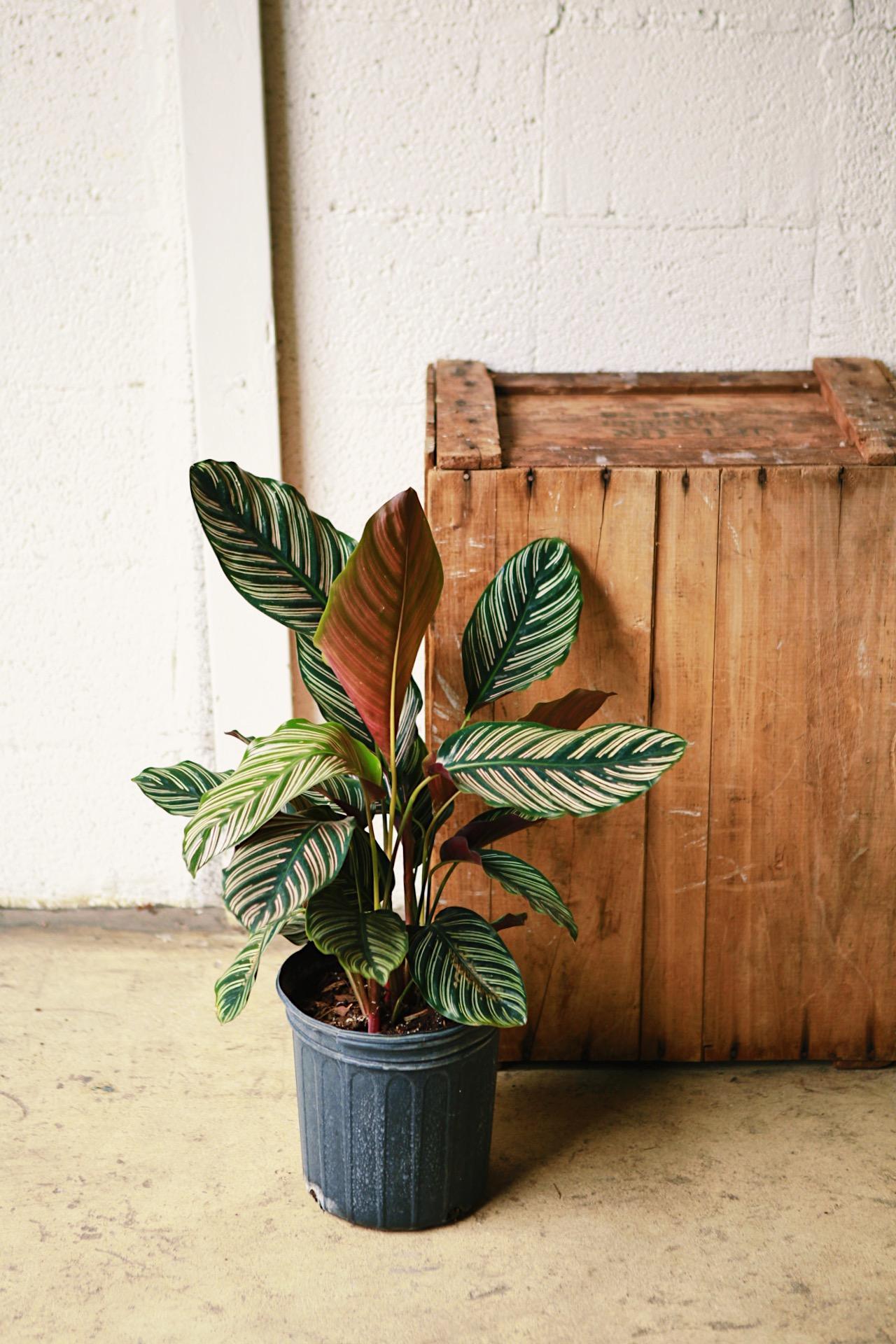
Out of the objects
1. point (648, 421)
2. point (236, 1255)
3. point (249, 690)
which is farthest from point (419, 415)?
point (236, 1255)

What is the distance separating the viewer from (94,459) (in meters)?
2.39

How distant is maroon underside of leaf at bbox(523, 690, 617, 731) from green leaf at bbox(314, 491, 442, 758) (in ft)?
0.78

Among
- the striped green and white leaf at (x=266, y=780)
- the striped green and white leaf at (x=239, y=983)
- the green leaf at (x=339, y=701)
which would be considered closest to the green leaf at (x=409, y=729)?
the green leaf at (x=339, y=701)

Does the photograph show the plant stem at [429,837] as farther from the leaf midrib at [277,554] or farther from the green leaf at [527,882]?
the leaf midrib at [277,554]

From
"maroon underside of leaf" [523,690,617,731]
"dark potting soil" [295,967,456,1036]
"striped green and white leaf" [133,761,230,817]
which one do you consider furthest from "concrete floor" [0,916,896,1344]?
"maroon underside of leaf" [523,690,617,731]

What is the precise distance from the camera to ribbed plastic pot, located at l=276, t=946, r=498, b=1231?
5.26 feet

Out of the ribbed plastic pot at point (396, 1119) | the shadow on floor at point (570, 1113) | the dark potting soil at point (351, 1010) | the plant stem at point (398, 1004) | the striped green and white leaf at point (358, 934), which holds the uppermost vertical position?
the striped green and white leaf at point (358, 934)

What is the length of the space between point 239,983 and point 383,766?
37cm

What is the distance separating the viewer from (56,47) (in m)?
2.19

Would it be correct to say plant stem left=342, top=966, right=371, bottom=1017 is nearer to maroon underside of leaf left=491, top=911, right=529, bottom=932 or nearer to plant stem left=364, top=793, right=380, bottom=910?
plant stem left=364, top=793, right=380, bottom=910

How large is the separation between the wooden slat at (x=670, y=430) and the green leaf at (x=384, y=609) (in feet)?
1.59

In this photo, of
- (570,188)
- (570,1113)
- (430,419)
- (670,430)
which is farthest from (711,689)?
(570,188)

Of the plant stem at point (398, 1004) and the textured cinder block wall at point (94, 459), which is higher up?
the textured cinder block wall at point (94, 459)

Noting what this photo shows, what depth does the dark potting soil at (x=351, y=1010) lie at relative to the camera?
1692 mm
